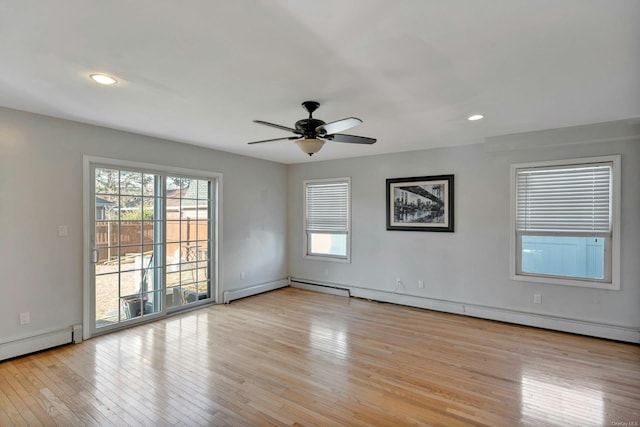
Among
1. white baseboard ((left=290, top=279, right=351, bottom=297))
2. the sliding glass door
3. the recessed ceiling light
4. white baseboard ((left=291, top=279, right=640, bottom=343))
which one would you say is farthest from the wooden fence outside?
white baseboard ((left=291, top=279, right=640, bottom=343))

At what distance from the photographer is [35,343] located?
3408mm

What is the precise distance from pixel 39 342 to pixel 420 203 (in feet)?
16.9

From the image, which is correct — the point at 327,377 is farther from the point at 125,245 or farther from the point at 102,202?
the point at 102,202

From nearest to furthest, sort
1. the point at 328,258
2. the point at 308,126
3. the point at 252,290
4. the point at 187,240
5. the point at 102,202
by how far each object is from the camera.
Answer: the point at 308,126, the point at 102,202, the point at 187,240, the point at 252,290, the point at 328,258

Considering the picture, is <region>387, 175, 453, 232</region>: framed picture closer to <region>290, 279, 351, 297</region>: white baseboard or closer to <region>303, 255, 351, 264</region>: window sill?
<region>303, 255, 351, 264</region>: window sill

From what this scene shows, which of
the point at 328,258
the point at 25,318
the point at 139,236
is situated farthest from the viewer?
the point at 328,258

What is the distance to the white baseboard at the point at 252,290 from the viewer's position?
5406 millimetres

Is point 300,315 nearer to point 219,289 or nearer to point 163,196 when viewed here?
point 219,289

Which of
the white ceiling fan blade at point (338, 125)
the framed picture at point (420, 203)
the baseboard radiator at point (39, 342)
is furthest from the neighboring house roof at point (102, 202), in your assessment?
the framed picture at point (420, 203)

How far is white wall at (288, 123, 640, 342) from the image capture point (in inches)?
145

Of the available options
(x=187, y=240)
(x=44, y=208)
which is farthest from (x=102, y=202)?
(x=187, y=240)

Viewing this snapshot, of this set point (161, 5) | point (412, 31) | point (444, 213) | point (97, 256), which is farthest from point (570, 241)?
point (97, 256)

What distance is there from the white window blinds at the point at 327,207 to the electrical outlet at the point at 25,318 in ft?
14.0

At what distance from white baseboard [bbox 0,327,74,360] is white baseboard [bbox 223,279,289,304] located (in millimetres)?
2168
